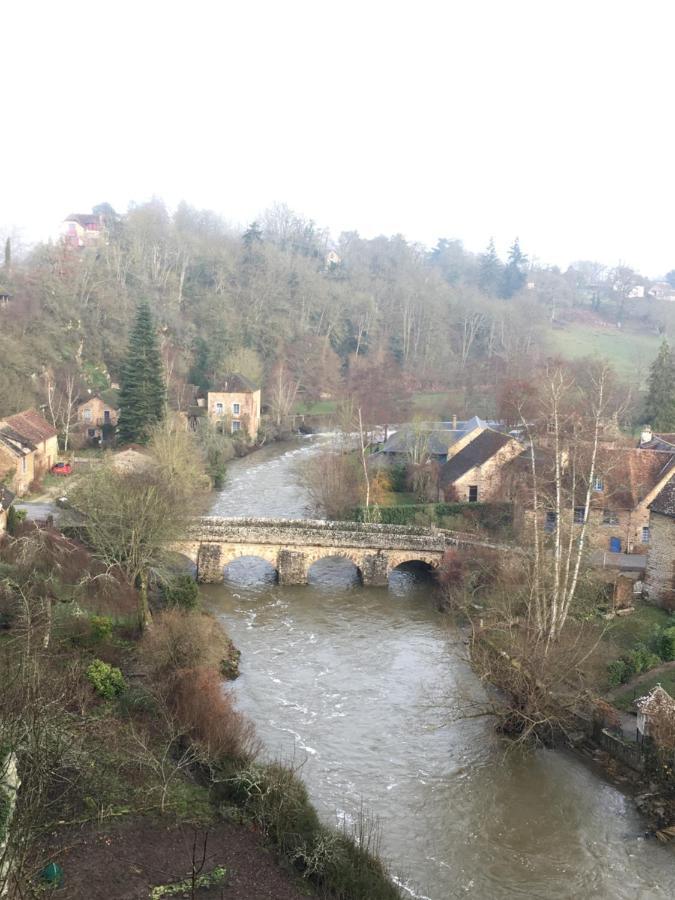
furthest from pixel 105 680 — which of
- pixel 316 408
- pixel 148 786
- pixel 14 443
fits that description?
pixel 316 408

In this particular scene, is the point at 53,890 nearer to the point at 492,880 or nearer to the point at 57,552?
the point at 492,880

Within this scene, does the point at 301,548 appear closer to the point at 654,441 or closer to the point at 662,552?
→ the point at 662,552

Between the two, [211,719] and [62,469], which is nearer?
[211,719]

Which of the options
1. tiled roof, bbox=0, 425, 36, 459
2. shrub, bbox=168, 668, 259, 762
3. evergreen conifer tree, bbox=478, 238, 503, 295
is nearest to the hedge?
tiled roof, bbox=0, 425, 36, 459

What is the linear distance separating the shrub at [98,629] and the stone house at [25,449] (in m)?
18.4

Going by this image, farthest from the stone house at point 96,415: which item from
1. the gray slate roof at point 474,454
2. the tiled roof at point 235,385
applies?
the gray slate roof at point 474,454

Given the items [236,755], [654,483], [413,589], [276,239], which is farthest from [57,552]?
[276,239]

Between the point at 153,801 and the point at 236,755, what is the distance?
8.13ft

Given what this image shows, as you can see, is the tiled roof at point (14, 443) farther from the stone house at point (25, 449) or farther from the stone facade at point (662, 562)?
the stone facade at point (662, 562)

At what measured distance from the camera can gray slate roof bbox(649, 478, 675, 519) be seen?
30.0 m

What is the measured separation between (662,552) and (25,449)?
31281 mm

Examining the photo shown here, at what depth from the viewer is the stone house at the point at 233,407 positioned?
64062 millimetres

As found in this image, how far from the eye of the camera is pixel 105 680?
2259 cm

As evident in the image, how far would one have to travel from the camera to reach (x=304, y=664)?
2798 cm
